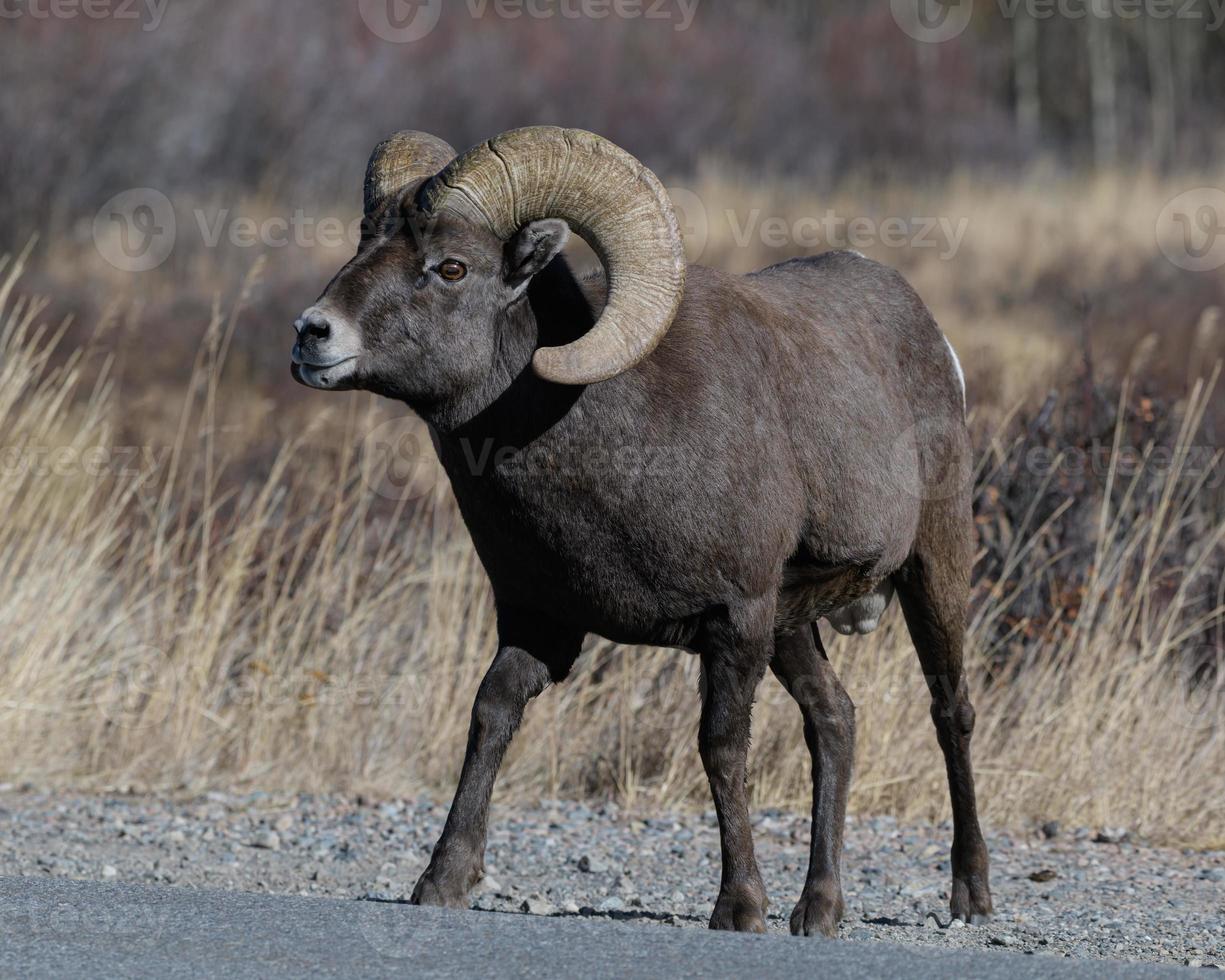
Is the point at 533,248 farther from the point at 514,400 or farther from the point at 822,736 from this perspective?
the point at 822,736

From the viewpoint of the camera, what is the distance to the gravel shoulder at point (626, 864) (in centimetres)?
636

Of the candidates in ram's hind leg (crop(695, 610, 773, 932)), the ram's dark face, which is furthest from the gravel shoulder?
the ram's dark face

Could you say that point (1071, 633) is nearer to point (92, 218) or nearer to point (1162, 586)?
point (1162, 586)

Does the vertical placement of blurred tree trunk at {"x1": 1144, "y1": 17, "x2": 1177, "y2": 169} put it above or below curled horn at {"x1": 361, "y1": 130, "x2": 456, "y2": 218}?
above

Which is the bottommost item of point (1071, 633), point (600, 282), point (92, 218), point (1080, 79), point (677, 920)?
point (677, 920)

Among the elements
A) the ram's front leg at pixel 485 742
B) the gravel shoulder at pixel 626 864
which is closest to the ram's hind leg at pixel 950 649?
the gravel shoulder at pixel 626 864

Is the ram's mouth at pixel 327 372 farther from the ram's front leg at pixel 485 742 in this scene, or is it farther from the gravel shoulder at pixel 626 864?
the gravel shoulder at pixel 626 864

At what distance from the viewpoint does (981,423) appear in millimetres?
9930

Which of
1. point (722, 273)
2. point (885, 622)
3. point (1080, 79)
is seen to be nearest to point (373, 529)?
point (885, 622)

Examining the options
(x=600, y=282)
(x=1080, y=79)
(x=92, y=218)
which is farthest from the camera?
(x=1080, y=79)

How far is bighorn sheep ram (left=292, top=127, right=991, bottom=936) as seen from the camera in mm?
5371

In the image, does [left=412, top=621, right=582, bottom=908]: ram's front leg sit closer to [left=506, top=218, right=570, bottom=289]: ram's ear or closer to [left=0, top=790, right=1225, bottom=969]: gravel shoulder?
[left=0, top=790, right=1225, bottom=969]: gravel shoulder

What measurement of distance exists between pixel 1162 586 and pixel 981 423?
1.23 meters

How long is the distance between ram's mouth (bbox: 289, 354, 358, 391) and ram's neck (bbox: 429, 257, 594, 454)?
372 millimetres
